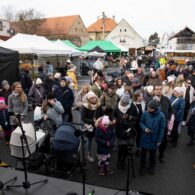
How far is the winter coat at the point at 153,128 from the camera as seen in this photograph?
4699 mm

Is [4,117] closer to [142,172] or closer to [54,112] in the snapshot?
[54,112]

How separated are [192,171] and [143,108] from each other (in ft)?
5.64

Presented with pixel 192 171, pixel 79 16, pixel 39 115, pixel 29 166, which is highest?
pixel 79 16

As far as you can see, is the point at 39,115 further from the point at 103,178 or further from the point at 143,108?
the point at 143,108

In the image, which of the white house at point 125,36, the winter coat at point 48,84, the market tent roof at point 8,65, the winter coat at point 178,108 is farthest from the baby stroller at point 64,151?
the white house at point 125,36

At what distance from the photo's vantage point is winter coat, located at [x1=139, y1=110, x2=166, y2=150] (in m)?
4.70

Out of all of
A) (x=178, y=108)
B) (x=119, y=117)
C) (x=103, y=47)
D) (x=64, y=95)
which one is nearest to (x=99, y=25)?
(x=103, y=47)

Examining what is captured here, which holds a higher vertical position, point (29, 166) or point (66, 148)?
point (66, 148)

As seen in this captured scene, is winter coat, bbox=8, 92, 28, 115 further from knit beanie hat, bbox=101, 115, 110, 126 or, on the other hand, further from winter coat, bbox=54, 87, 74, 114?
knit beanie hat, bbox=101, 115, 110, 126

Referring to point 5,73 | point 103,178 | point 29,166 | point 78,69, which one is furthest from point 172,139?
point 78,69

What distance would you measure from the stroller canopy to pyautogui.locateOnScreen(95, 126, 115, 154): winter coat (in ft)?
1.54

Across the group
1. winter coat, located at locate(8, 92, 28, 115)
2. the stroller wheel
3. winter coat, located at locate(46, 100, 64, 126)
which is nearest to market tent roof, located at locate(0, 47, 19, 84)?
winter coat, located at locate(8, 92, 28, 115)

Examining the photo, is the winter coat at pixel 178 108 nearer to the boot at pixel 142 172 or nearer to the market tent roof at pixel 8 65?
the boot at pixel 142 172

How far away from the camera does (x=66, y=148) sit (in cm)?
426
